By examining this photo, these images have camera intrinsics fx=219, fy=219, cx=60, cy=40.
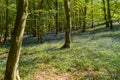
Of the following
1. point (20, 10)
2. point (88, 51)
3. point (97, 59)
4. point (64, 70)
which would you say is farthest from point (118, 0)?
point (20, 10)

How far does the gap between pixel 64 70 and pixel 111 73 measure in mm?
3198

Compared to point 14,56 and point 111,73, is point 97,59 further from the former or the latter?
point 14,56

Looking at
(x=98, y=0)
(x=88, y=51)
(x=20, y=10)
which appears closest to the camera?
(x=20, y=10)

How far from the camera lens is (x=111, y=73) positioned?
1399 cm

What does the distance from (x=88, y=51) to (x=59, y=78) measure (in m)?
7.39

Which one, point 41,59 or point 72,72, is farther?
point 41,59

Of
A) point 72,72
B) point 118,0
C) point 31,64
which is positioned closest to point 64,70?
point 72,72

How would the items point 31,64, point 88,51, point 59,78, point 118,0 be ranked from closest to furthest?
point 59,78 < point 31,64 < point 88,51 < point 118,0

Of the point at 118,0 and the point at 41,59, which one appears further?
the point at 118,0

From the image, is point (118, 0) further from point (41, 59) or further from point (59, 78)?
point (59, 78)

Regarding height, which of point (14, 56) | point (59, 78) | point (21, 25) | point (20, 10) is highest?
point (20, 10)

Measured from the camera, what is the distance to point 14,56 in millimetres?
11047

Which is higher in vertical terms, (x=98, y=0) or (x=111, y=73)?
(x=98, y=0)

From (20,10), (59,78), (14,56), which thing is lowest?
(59,78)
